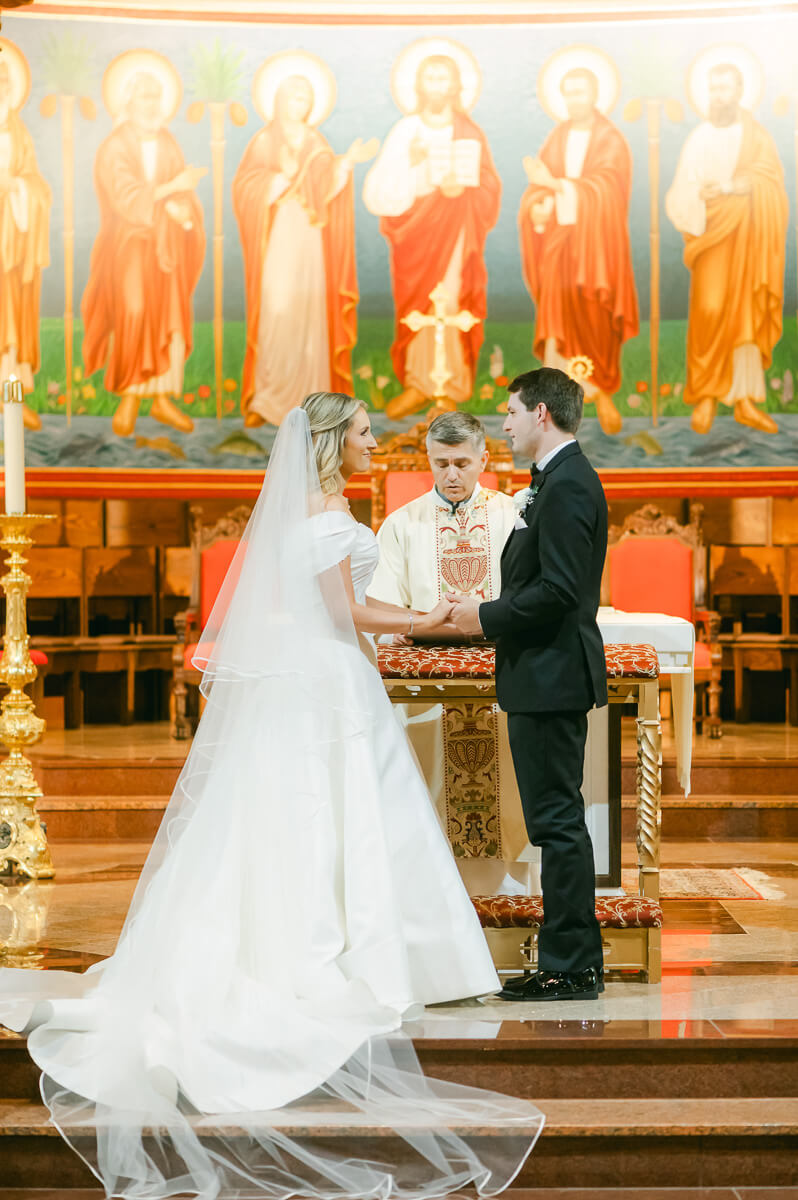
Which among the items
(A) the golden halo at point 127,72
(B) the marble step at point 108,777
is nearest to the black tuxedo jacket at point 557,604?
(B) the marble step at point 108,777

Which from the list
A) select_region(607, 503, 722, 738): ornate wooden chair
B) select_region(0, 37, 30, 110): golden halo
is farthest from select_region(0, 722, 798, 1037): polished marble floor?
select_region(0, 37, 30, 110): golden halo

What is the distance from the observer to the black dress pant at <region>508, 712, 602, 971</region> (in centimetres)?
363

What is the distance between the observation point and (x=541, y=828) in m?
3.63

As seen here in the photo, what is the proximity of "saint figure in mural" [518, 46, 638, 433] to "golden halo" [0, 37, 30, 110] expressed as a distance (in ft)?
10.8

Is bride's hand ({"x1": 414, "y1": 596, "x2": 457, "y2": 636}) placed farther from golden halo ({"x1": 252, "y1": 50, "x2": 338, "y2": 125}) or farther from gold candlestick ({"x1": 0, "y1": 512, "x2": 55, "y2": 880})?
golden halo ({"x1": 252, "y1": 50, "x2": 338, "y2": 125})

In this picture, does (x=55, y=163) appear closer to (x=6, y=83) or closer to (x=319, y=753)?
(x=6, y=83)

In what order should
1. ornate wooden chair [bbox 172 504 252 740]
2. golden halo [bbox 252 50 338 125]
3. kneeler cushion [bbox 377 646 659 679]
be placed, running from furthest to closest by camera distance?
1. golden halo [bbox 252 50 338 125]
2. ornate wooden chair [bbox 172 504 252 740]
3. kneeler cushion [bbox 377 646 659 679]

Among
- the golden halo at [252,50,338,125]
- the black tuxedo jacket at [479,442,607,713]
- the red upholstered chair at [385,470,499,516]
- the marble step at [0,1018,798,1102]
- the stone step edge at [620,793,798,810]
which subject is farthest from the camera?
the golden halo at [252,50,338,125]

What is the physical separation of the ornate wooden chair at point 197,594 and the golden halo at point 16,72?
2876 millimetres

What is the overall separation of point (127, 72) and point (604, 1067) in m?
7.56

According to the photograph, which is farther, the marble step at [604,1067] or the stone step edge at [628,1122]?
the marble step at [604,1067]

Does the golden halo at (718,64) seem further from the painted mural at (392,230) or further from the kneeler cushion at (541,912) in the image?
the kneeler cushion at (541,912)

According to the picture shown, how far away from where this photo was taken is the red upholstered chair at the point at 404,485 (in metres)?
7.46

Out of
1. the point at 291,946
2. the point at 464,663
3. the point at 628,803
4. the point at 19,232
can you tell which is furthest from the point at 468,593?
the point at 19,232
